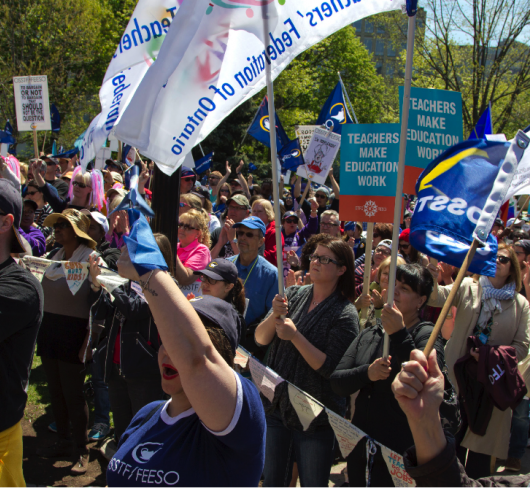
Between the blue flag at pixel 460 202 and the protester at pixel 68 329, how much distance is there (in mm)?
3026

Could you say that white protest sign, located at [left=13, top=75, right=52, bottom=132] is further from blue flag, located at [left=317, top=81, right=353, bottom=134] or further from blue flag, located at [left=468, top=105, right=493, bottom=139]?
blue flag, located at [left=468, top=105, right=493, bottom=139]

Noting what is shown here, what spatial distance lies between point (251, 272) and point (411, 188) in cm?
146

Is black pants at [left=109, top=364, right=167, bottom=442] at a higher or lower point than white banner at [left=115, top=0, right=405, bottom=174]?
lower

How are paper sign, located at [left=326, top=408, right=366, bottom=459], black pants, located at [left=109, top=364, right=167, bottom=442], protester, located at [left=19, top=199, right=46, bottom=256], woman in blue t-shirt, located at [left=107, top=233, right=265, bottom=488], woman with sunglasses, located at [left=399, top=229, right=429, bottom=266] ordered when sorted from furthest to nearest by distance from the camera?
protester, located at [left=19, top=199, right=46, bottom=256] → woman with sunglasses, located at [left=399, top=229, right=429, bottom=266] → black pants, located at [left=109, top=364, right=167, bottom=442] → paper sign, located at [left=326, top=408, right=366, bottom=459] → woman in blue t-shirt, located at [left=107, top=233, right=265, bottom=488]

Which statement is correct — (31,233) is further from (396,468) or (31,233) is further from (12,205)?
(396,468)

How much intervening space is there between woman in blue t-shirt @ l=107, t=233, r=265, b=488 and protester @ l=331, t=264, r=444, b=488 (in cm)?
126

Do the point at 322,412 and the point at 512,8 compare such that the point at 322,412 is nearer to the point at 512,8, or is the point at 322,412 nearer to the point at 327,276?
the point at 327,276

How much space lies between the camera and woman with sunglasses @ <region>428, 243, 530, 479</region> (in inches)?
156

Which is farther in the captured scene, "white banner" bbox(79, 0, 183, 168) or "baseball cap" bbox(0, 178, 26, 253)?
"white banner" bbox(79, 0, 183, 168)

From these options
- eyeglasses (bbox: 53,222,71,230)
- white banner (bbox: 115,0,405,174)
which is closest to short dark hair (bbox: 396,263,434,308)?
white banner (bbox: 115,0,405,174)

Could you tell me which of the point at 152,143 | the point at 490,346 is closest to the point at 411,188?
the point at 490,346

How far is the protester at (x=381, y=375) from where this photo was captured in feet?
9.14

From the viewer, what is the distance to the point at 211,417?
57.2 inches

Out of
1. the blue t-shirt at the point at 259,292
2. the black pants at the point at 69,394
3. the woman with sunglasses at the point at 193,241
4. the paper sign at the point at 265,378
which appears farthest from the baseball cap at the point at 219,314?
the black pants at the point at 69,394
